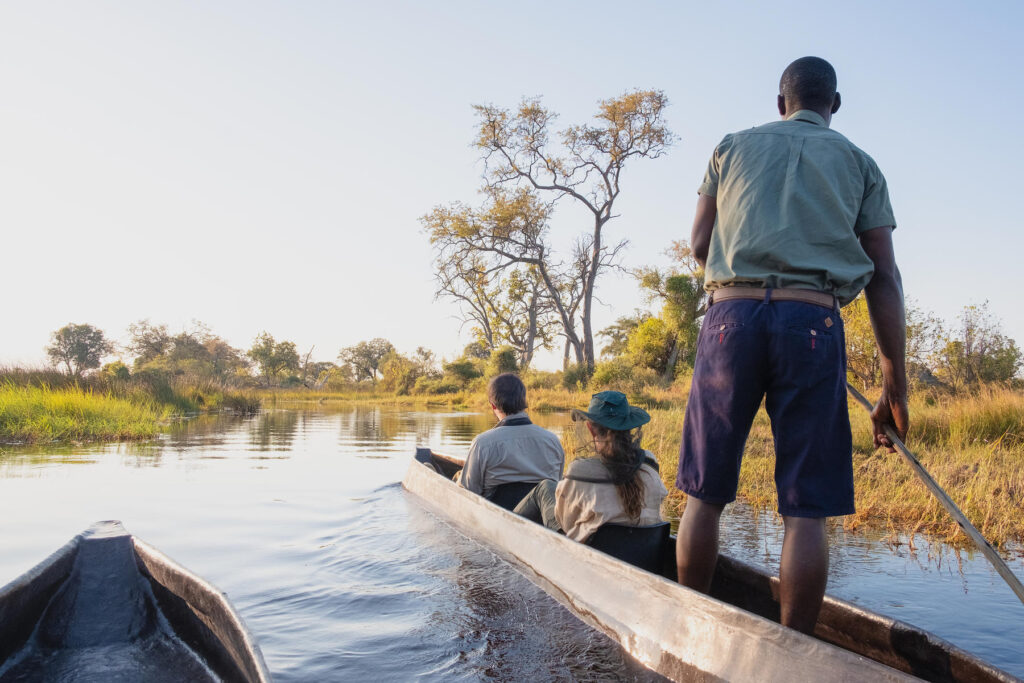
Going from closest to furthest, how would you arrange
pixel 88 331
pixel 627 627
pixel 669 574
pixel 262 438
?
pixel 627 627 < pixel 669 574 < pixel 262 438 < pixel 88 331

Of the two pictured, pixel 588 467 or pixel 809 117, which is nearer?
pixel 809 117

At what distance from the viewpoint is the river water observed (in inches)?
Result: 137

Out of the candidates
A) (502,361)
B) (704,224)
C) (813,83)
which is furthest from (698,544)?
(502,361)

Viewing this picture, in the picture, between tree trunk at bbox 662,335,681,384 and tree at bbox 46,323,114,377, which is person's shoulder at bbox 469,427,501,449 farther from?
tree at bbox 46,323,114,377

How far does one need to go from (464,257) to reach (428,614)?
27571mm

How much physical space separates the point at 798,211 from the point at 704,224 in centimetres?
39

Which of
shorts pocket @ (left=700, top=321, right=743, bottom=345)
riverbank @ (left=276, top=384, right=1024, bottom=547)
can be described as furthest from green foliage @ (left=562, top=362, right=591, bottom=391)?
shorts pocket @ (left=700, top=321, right=743, bottom=345)

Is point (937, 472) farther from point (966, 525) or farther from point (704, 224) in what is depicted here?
point (704, 224)

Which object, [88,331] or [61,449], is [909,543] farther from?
[88,331]

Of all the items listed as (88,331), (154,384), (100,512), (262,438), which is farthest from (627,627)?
(88,331)

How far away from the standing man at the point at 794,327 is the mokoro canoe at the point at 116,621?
5.54 ft

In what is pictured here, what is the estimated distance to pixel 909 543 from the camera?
594 centimetres

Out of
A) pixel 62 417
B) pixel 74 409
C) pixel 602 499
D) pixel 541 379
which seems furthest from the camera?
pixel 541 379

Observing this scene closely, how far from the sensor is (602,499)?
3775 millimetres
